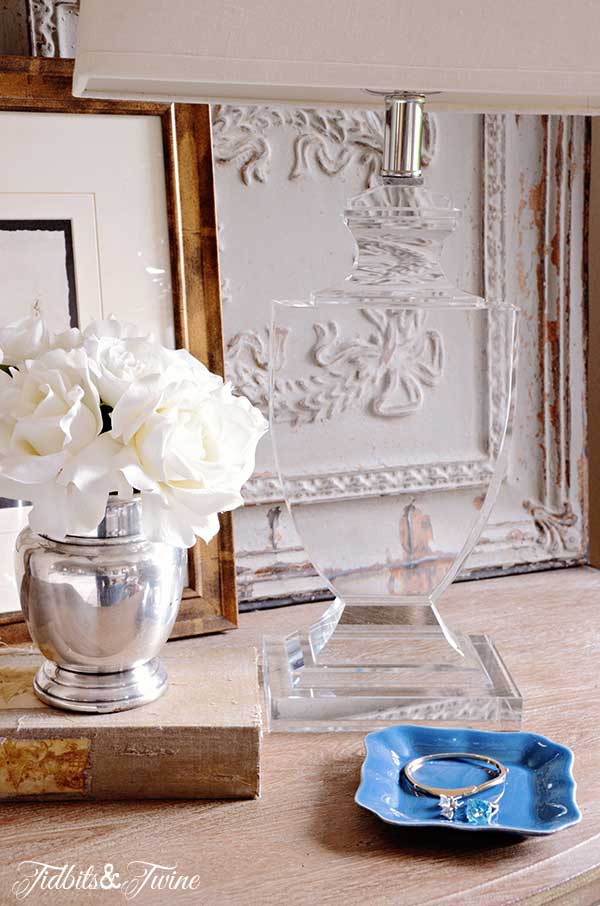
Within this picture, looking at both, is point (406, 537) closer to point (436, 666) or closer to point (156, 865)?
point (436, 666)

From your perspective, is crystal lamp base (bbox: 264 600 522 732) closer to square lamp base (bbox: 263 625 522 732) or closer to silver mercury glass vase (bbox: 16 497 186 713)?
square lamp base (bbox: 263 625 522 732)

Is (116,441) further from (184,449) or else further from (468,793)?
(468,793)

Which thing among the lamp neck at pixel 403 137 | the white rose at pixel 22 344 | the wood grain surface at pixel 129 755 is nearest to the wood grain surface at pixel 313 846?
the wood grain surface at pixel 129 755

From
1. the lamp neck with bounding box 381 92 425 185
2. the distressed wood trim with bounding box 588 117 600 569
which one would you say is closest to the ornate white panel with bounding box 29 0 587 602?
the distressed wood trim with bounding box 588 117 600 569

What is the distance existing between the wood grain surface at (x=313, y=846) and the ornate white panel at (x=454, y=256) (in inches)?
10.7

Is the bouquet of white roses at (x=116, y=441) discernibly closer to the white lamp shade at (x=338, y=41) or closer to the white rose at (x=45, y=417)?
the white rose at (x=45, y=417)

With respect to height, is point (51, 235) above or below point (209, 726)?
above

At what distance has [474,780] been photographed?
2.20 feet

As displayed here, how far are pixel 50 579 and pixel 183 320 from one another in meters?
0.32

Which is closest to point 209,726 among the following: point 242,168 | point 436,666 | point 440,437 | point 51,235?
point 436,666

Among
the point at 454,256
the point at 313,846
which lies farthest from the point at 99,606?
the point at 454,256

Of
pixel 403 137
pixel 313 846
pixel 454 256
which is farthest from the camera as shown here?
pixel 454 256

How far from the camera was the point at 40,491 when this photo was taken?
0.65m

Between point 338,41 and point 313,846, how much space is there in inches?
19.9
